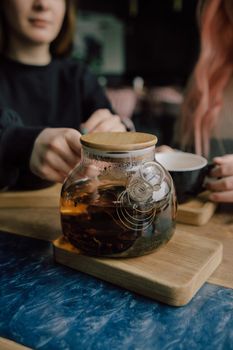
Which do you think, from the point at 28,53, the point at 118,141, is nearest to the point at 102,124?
the point at 118,141

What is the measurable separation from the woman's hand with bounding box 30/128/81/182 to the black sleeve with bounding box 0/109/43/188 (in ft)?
0.07

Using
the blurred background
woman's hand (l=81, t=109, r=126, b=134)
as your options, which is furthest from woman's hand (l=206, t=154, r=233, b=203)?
the blurred background

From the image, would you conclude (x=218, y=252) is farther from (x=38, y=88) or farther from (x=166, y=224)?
(x=38, y=88)

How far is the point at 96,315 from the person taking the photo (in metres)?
0.45

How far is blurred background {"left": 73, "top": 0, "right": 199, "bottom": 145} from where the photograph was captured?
8.95ft

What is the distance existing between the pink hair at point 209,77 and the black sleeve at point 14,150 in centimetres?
50

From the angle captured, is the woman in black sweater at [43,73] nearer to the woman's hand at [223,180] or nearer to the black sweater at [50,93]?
the black sweater at [50,93]

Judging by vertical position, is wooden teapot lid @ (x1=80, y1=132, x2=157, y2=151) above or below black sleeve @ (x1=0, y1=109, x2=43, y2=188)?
above

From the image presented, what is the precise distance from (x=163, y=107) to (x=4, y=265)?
1.82m

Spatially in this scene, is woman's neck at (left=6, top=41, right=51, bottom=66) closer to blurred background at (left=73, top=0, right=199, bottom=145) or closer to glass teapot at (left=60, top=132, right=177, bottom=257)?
glass teapot at (left=60, top=132, right=177, bottom=257)

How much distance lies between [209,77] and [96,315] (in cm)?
86

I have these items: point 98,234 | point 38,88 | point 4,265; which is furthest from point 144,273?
point 38,88

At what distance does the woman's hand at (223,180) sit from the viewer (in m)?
0.69

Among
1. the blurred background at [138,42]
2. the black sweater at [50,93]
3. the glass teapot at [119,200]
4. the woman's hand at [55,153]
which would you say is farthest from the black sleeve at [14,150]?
the blurred background at [138,42]
